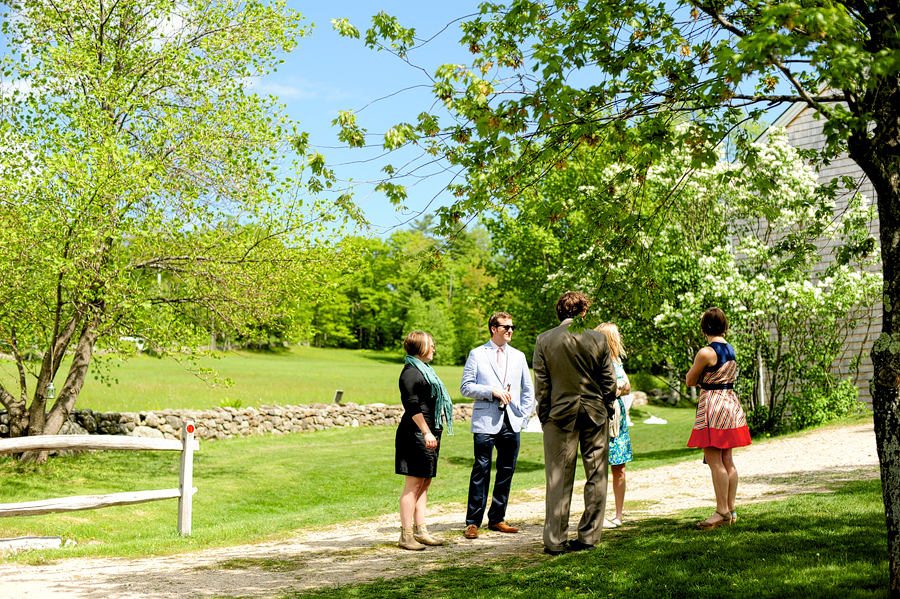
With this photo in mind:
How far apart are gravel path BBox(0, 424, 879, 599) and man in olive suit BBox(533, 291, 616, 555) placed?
0.42 metres

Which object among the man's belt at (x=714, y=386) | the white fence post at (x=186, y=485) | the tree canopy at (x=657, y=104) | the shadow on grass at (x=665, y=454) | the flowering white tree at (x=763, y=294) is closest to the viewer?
the tree canopy at (x=657, y=104)

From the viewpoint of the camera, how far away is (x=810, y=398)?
16.7 meters

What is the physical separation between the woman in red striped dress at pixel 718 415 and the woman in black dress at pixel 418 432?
214cm

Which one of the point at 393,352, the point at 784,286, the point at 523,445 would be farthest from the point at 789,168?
the point at 393,352

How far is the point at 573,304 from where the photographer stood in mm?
6340

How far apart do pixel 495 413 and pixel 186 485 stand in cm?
408

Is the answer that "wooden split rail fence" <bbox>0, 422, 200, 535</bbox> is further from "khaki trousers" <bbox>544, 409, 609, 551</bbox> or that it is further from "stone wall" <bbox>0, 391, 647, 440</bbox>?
"stone wall" <bbox>0, 391, 647, 440</bbox>

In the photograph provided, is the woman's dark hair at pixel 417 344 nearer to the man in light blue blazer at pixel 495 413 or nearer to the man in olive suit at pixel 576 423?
the man in light blue blazer at pixel 495 413

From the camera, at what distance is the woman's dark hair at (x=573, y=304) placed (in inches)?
248

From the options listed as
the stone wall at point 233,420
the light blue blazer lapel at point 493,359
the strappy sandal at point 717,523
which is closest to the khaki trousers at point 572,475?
the strappy sandal at point 717,523

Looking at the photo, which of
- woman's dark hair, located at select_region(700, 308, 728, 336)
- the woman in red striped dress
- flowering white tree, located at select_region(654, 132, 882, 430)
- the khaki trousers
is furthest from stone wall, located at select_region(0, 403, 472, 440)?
woman's dark hair, located at select_region(700, 308, 728, 336)

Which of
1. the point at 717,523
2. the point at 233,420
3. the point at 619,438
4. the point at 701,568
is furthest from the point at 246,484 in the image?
the point at 701,568

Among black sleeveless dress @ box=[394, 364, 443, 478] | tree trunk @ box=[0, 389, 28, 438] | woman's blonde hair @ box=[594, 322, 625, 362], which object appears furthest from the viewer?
tree trunk @ box=[0, 389, 28, 438]

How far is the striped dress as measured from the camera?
6.52 meters
